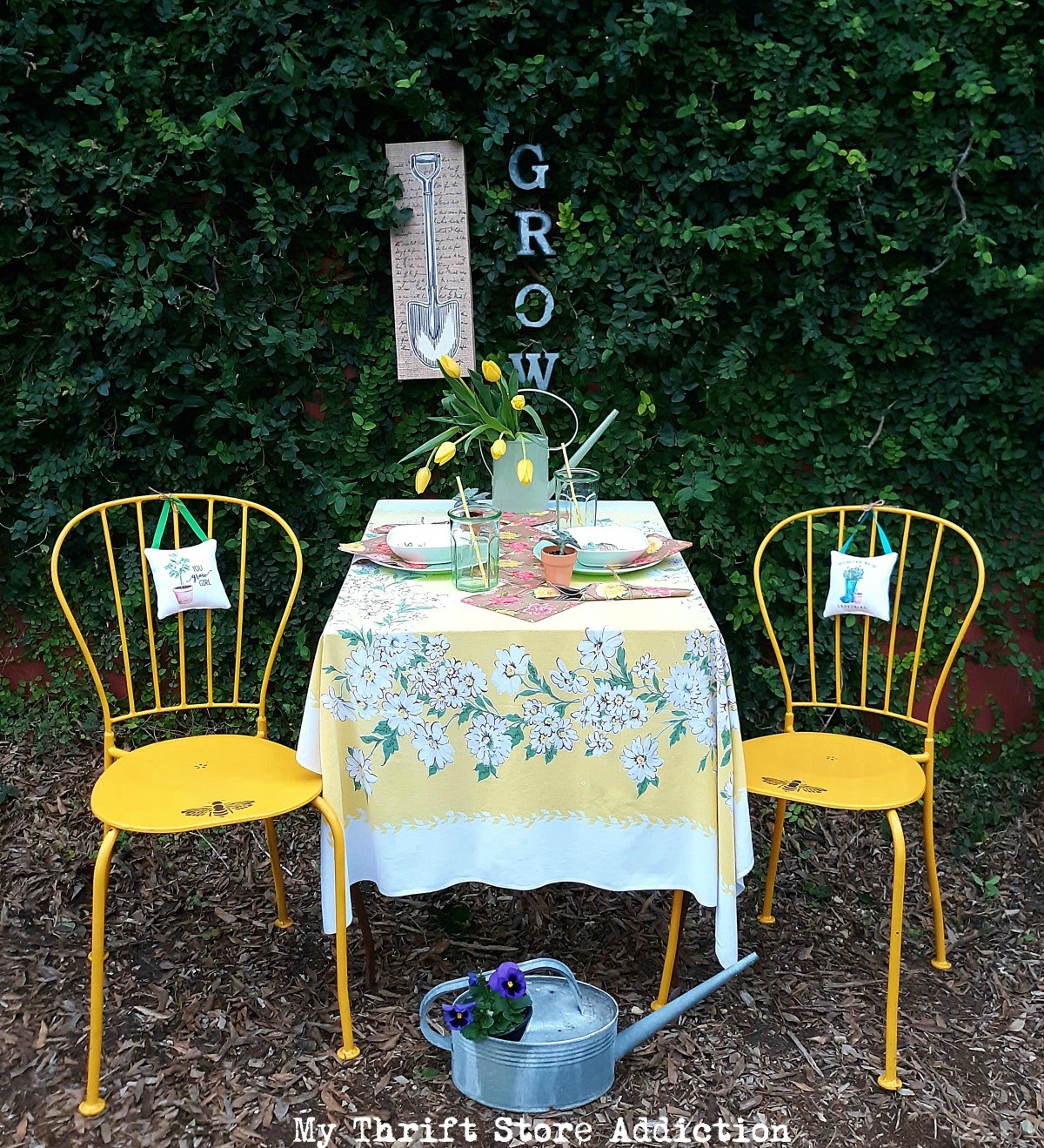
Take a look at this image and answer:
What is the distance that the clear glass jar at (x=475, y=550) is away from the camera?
215cm

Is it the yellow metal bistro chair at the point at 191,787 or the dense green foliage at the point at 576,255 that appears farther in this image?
the dense green foliage at the point at 576,255

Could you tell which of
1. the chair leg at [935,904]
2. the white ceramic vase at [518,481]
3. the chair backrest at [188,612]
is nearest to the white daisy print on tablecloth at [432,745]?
the white ceramic vase at [518,481]

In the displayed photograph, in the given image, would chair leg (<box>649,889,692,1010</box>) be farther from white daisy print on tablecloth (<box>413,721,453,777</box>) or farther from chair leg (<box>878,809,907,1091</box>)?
white daisy print on tablecloth (<box>413,721,453,777</box>)

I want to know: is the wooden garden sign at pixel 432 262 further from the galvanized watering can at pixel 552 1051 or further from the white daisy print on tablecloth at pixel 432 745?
the galvanized watering can at pixel 552 1051

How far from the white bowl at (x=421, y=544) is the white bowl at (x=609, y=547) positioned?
0.28m

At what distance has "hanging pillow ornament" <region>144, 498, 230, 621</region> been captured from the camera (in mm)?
2355

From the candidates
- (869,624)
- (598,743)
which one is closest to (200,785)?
(598,743)

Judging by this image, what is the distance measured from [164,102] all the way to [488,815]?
211 cm

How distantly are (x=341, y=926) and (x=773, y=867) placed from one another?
1129 mm

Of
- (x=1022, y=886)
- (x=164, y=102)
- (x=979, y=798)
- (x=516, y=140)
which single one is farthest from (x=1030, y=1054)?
(x=164, y=102)

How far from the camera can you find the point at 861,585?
7.96 feet

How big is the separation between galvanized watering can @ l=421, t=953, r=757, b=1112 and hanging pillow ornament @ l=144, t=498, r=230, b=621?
0.97 meters

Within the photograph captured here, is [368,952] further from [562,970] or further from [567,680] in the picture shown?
[567,680]

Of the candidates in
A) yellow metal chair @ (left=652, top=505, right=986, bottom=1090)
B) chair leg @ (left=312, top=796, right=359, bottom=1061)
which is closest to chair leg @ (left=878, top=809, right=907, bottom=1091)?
yellow metal chair @ (left=652, top=505, right=986, bottom=1090)
